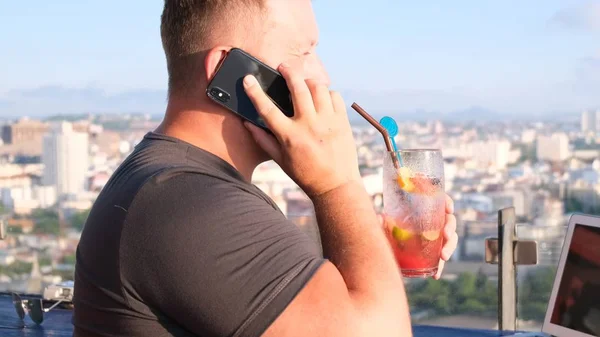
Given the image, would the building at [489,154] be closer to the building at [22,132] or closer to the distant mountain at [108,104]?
the distant mountain at [108,104]

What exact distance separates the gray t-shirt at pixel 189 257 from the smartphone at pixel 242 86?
0.14 m

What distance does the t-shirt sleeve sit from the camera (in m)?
0.98

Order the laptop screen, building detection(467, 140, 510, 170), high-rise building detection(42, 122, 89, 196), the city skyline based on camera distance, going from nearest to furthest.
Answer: the laptop screen → high-rise building detection(42, 122, 89, 196) → building detection(467, 140, 510, 170) → the city skyline

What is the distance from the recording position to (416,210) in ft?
5.01

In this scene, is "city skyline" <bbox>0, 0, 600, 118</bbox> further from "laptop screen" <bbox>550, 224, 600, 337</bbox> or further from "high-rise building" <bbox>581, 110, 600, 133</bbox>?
"laptop screen" <bbox>550, 224, 600, 337</bbox>

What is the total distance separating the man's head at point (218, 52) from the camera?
1.20 m

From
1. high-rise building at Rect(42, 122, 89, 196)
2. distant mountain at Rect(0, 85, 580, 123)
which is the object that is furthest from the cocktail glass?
distant mountain at Rect(0, 85, 580, 123)

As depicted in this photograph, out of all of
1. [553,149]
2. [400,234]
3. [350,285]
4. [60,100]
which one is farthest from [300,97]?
[60,100]

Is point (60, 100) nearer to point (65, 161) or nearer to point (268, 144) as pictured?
point (65, 161)

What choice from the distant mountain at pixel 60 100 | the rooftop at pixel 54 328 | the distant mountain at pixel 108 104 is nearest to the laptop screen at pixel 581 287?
the rooftop at pixel 54 328

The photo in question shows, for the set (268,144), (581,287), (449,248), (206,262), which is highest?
(268,144)

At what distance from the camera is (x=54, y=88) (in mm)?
15172

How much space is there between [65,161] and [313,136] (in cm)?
680

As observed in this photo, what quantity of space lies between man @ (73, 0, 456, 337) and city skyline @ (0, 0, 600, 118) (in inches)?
395
